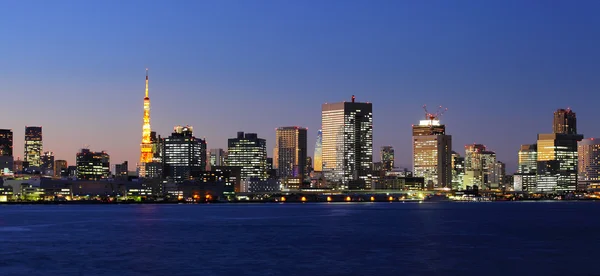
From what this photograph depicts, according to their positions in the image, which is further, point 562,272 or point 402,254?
point 402,254

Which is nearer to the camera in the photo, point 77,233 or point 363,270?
point 363,270

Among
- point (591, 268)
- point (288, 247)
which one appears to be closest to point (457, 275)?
point (591, 268)

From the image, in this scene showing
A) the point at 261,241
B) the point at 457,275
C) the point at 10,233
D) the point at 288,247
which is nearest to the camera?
the point at 457,275

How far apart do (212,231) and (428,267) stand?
48.2 m

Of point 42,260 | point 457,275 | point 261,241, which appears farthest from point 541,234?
point 42,260

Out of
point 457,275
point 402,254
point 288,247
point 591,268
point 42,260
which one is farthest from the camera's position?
point 288,247

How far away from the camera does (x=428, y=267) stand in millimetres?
65750

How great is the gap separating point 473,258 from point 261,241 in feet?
85.2

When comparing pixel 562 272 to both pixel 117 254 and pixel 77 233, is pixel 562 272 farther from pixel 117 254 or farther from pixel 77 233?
pixel 77 233

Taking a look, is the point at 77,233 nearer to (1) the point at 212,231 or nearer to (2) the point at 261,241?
(1) the point at 212,231

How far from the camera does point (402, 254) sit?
2985 inches

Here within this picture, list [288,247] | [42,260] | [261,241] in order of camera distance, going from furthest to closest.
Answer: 1. [261,241]
2. [288,247]
3. [42,260]

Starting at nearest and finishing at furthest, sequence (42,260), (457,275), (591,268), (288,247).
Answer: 1. (457,275)
2. (591,268)
3. (42,260)
4. (288,247)

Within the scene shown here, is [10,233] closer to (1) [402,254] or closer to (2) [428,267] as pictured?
(1) [402,254]
